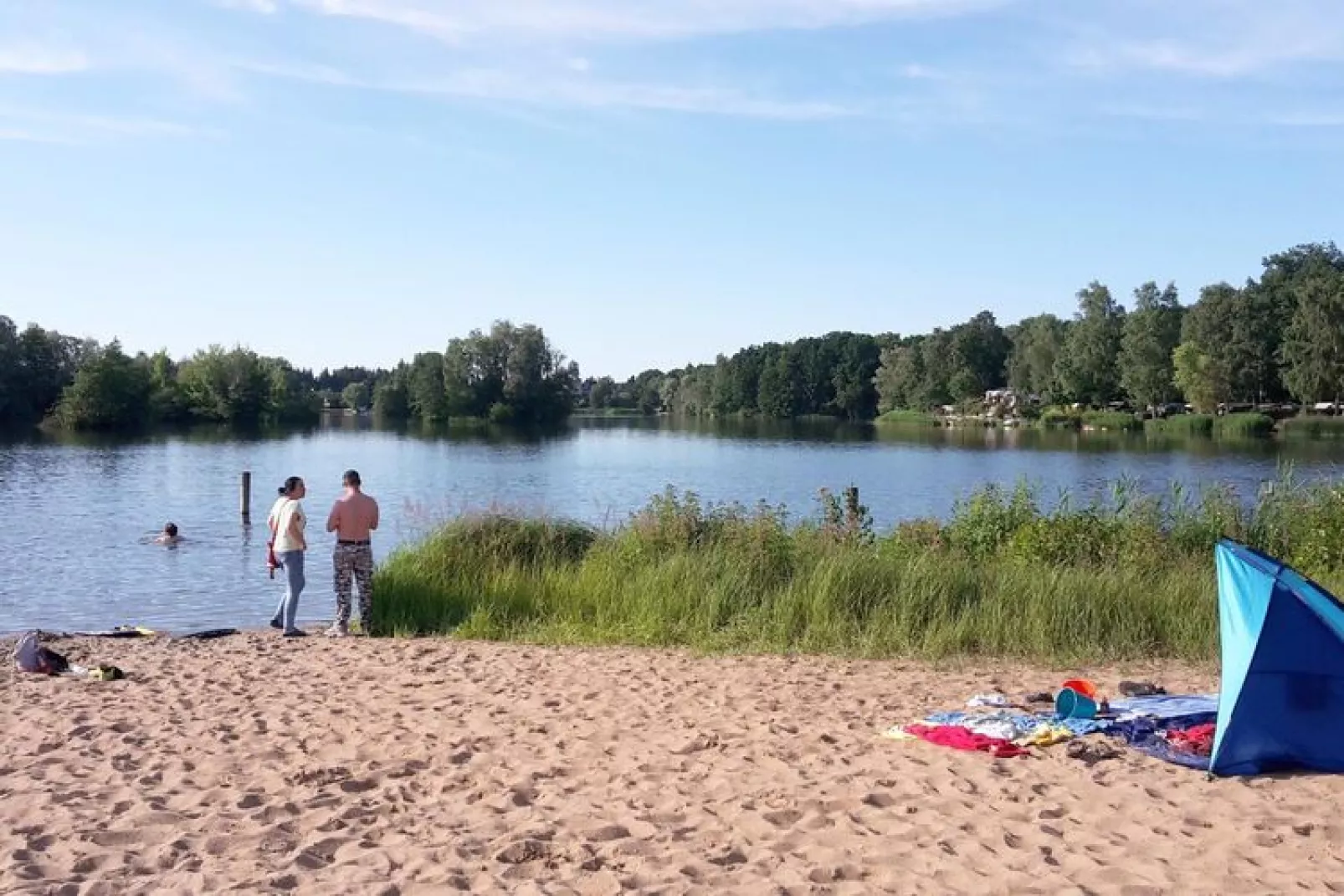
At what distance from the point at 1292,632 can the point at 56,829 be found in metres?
7.34

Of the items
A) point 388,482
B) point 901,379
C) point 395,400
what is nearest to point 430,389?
point 395,400

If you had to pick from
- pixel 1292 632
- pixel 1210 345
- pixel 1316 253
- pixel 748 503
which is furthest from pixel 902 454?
pixel 1316 253

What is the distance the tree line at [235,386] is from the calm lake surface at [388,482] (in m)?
14.9

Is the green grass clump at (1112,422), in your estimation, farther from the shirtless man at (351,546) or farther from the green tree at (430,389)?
the shirtless man at (351,546)

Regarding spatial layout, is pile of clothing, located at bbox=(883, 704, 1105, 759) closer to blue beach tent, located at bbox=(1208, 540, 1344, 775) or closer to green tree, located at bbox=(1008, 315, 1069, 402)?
blue beach tent, located at bbox=(1208, 540, 1344, 775)

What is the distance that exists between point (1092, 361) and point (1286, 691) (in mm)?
108268

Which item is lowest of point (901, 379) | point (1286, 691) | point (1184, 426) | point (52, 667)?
point (52, 667)

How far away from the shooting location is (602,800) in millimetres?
6977

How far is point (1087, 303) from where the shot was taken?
390 ft

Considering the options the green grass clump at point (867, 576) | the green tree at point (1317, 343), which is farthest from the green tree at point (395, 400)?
the green grass clump at point (867, 576)

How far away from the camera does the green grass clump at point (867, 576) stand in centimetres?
1248

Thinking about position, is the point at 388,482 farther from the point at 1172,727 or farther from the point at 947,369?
the point at 947,369

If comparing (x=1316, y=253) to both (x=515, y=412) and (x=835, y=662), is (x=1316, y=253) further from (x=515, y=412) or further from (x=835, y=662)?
(x=835, y=662)

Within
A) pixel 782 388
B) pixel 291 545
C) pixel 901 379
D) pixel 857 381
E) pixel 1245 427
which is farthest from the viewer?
pixel 782 388
